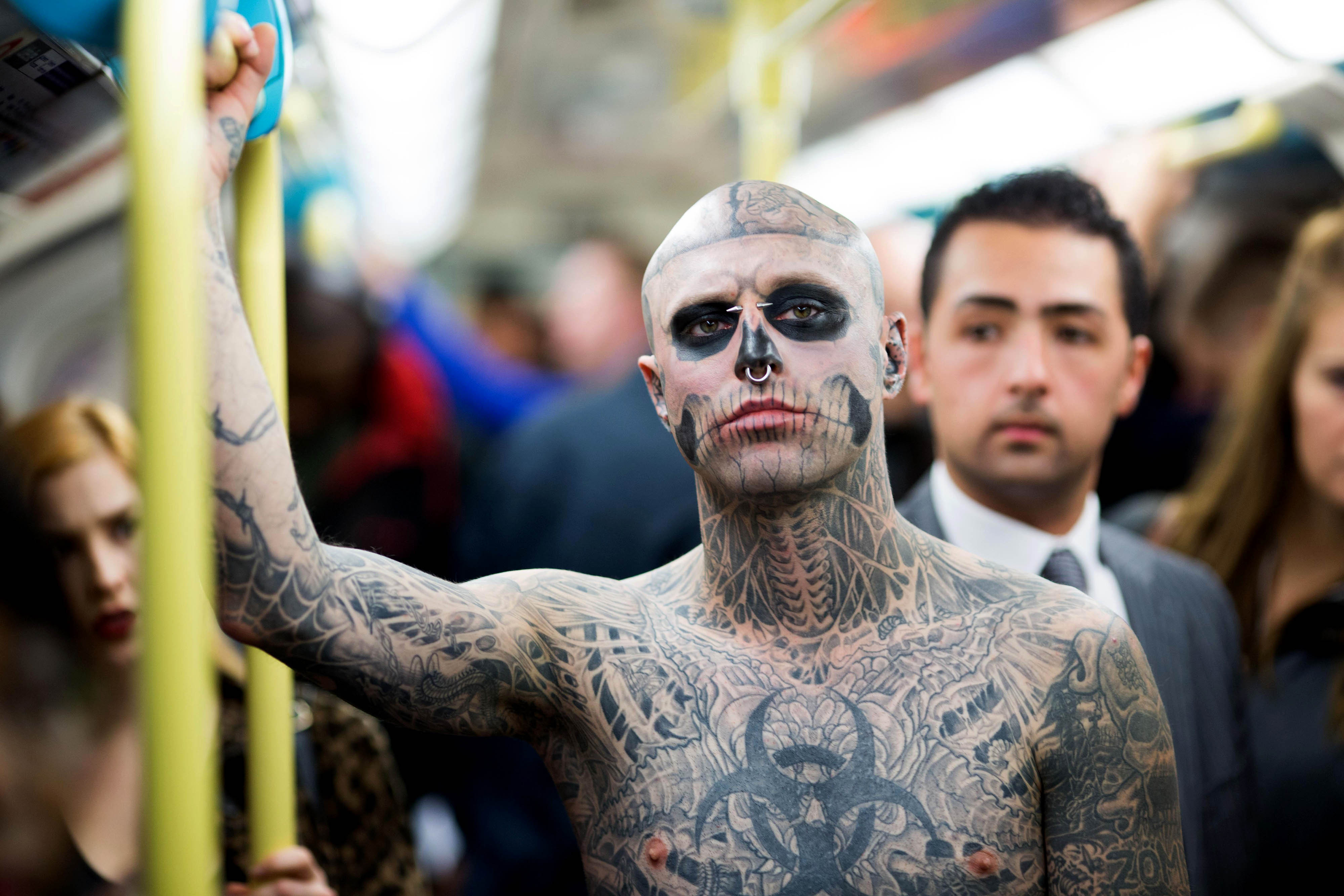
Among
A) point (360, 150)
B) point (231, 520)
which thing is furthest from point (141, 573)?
point (360, 150)

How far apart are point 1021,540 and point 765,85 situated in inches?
44.0

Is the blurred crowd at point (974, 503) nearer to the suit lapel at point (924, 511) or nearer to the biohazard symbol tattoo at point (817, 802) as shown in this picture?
the suit lapel at point (924, 511)

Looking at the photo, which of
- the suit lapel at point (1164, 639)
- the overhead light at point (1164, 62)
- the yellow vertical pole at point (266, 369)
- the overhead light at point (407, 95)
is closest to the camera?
the yellow vertical pole at point (266, 369)

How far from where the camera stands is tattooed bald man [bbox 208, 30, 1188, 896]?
1198 millimetres

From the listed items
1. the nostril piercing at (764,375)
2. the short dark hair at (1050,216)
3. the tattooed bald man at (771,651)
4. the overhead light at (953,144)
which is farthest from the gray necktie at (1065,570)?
the overhead light at (953,144)

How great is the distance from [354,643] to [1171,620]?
1.27 meters

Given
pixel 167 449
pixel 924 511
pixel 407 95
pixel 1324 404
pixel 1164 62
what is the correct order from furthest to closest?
pixel 407 95, pixel 1164 62, pixel 1324 404, pixel 924 511, pixel 167 449

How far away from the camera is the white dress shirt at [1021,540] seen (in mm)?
1660

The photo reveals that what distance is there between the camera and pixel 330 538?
136cm

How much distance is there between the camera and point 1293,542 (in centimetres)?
219

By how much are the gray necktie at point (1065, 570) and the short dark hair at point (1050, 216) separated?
0.40 metres

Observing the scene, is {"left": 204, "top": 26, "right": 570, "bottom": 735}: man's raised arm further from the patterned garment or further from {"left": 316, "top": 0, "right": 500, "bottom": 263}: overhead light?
{"left": 316, "top": 0, "right": 500, "bottom": 263}: overhead light

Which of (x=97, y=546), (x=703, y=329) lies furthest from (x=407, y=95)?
(x=703, y=329)

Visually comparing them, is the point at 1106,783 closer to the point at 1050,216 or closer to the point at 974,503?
the point at 974,503
